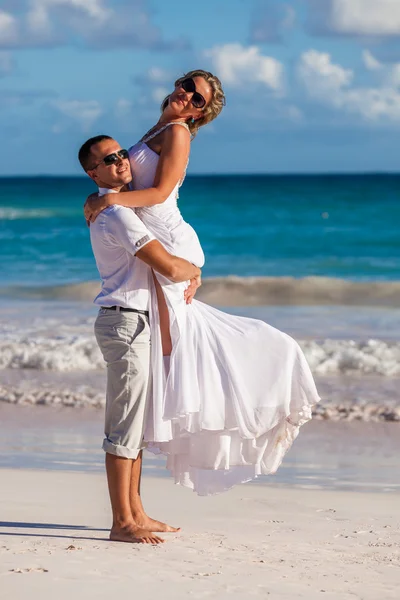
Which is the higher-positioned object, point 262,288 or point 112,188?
point 262,288

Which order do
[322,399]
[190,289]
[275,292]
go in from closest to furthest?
1. [190,289]
2. [322,399]
3. [275,292]

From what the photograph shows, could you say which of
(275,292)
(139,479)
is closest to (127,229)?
(139,479)

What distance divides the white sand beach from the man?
302mm

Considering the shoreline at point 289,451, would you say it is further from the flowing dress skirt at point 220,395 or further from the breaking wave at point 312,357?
the breaking wave at point 312,357

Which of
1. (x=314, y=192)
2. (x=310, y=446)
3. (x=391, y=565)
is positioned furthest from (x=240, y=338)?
(x=314, y=192)

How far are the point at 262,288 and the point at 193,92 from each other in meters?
15.0

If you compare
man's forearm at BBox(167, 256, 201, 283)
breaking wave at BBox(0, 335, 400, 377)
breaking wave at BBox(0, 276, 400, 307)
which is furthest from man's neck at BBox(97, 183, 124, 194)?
breaking wave at BBox(0, 276, 400, 307)

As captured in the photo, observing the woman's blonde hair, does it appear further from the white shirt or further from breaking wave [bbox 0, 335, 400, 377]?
breaking wave [bbox 0, 335, 400, 377]

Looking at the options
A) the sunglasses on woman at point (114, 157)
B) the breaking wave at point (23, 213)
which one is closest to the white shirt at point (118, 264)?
the sunglasses on woman at point (114, 157)

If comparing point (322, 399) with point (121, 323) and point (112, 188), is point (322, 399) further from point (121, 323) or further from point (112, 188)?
point (112, 188)

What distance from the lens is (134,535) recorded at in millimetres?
4000

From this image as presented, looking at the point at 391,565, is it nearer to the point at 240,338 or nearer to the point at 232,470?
the point at 232,470

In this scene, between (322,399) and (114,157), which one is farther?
(322,399)

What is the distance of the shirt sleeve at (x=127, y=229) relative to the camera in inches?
151
